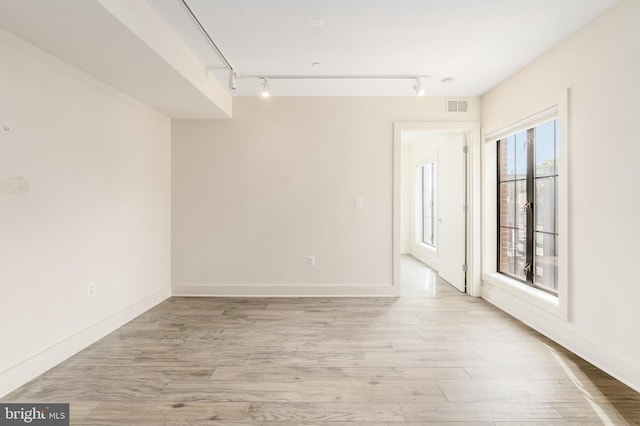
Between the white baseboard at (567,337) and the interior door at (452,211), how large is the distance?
0.60 metres

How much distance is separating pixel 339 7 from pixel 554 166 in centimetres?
244

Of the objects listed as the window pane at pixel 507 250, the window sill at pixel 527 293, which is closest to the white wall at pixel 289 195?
the window sill at pixel 527 293

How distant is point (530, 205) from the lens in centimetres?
297

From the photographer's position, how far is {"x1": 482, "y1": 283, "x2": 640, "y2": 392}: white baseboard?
186 centimetres

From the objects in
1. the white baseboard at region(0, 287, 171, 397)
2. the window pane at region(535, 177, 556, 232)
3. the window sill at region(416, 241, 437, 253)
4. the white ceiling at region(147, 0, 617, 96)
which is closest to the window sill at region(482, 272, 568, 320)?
the window pane at region(535, 177, 556, 232)

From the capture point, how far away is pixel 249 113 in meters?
3.59

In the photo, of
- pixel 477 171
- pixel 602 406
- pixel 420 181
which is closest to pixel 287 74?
pixel 477 171

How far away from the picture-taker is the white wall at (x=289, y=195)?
11.7 ft

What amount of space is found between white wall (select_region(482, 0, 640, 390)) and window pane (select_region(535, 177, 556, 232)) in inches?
19.0

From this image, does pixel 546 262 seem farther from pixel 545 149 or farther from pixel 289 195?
pixel 289 195

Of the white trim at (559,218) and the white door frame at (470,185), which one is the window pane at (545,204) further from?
the white door frame at (470,185)

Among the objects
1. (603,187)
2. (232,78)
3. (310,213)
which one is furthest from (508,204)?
(232,78)

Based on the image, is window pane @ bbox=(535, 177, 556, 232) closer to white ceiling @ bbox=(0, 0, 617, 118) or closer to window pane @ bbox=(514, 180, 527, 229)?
window pane @ bbox=(514, 180, 527, 229)

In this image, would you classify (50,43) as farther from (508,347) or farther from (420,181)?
(420,181)
